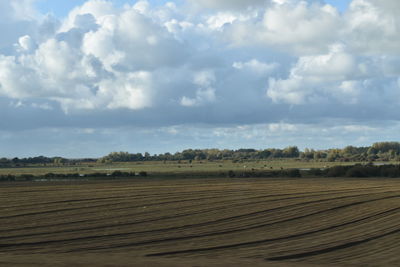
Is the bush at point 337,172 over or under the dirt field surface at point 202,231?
over

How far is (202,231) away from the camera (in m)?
25.1

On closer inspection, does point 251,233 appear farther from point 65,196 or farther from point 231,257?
point 65,196

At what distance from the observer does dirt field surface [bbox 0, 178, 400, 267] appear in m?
18.8

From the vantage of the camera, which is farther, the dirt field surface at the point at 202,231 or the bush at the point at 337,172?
the bush at the point at 337,172

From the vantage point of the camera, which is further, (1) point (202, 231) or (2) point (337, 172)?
(2) point (337, 172)

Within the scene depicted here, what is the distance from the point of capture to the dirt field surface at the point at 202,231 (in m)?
18.8

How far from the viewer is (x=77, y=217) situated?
3016cm

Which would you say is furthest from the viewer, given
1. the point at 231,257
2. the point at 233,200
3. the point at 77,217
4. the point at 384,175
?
the point at 384,175

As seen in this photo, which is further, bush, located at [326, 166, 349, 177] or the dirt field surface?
bush, located at [326, 166, 349, 177]

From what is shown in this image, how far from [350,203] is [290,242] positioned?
1579cm

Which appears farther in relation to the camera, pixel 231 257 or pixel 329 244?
pixel 329 244

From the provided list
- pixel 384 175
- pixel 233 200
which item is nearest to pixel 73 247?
pixel 233 200

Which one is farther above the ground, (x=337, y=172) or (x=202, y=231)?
(x=337, y=172)

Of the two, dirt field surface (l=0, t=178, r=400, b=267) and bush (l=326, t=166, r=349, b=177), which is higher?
bush (l=326, t=166, r=349, b=177)
